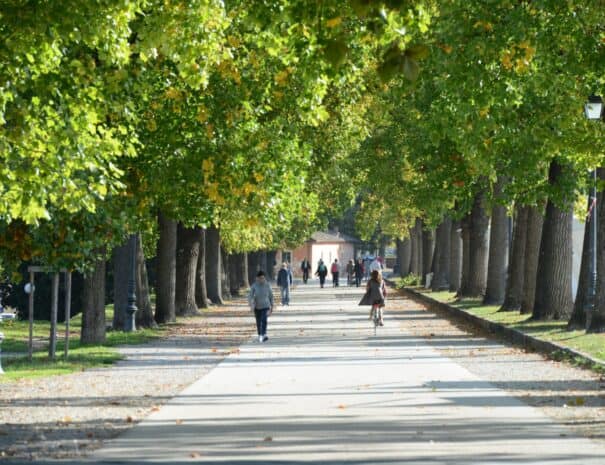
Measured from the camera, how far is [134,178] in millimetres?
26953

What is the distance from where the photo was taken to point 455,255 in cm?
5622

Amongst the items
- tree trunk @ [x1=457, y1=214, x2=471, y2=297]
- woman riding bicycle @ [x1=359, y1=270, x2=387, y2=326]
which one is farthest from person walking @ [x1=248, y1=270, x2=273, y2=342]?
tree trunk @ [x1=457, y1=214, x2=471, y2=297]

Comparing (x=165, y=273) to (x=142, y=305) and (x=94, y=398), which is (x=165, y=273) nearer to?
(x=142, y=305)

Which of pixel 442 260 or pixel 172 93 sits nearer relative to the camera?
pixel 172 93

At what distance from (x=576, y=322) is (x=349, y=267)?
2457 inches

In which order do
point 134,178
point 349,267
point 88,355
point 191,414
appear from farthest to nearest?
point 349,267 → point 134,178 → point 88,355 → point 191,414

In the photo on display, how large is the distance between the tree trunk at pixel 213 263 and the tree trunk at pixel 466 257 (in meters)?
9.26

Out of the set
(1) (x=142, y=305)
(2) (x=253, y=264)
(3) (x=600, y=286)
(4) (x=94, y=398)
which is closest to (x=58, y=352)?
(4) (x=94, y=398)

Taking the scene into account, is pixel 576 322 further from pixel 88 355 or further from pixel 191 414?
pixel 191 414

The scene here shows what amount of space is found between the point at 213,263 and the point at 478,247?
11.9m

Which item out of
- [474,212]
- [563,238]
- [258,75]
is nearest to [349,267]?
[474,212]

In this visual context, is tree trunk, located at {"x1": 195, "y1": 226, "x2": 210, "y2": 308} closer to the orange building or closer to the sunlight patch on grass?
the sunlight patch on grass

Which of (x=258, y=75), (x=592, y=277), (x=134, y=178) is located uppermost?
(x=258, y=75)

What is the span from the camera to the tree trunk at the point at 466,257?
4941 centimetres
